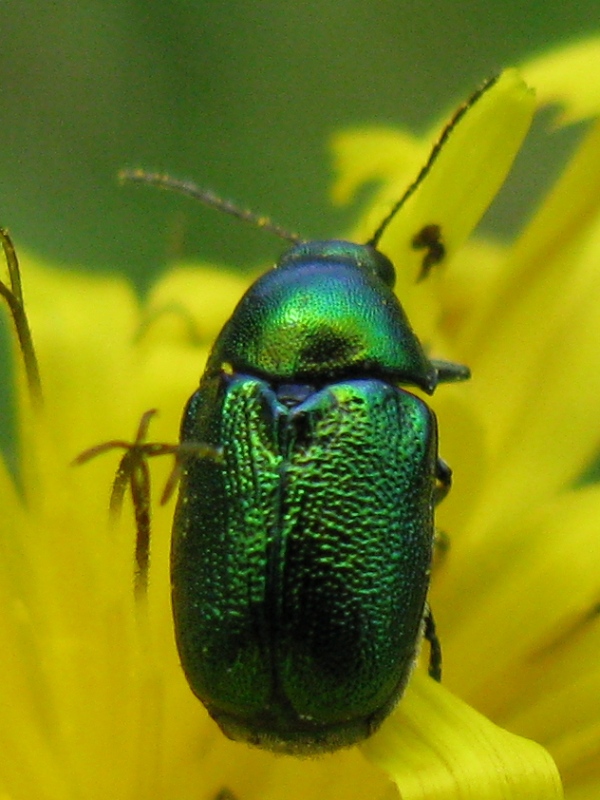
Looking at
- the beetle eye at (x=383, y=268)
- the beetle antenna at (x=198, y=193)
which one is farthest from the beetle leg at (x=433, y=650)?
the beetle antenna at (x=198, y=193)

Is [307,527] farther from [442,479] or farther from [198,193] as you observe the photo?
[198,193]

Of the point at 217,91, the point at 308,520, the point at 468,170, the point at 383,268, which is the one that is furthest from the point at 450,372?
the point at 217,91

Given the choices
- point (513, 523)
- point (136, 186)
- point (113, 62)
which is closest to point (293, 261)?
point (513, 523)

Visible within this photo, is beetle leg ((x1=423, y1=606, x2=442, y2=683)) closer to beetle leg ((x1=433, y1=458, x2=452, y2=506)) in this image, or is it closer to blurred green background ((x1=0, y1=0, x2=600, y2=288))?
beetle leg ((x1=433, y1=458, x2=452, y2=506))

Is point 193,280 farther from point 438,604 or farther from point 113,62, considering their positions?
point 113,62

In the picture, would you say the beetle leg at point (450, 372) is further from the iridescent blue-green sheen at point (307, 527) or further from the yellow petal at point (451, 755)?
the yellow petal at point (451, 755)
